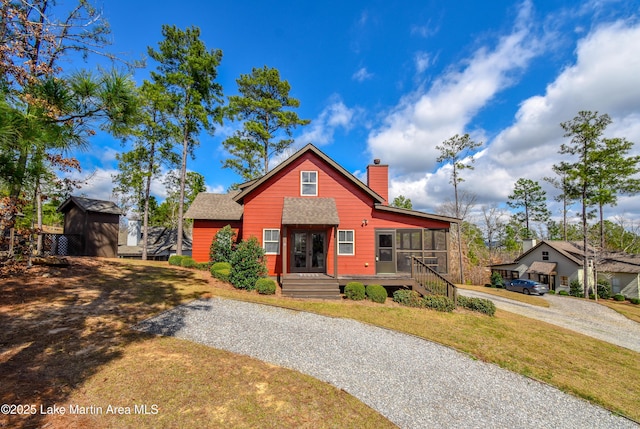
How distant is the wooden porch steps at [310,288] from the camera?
11273 millimetres

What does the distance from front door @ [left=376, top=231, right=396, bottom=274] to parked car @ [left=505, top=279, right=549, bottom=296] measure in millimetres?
23520

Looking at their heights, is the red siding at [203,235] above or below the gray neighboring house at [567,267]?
above

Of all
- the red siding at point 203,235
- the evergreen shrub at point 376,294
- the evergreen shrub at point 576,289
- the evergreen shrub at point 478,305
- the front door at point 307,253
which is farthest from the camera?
the evergreen shrub at point 576,289

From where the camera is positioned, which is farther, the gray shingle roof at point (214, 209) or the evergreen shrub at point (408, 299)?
the gray shingle roof at point (214, 209)

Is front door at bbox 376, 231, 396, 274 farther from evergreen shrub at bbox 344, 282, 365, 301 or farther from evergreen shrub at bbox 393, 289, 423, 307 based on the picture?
evergreen shrub at bbox 344, 282, 365, 301

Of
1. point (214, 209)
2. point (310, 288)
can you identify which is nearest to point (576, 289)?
point (310, 288)

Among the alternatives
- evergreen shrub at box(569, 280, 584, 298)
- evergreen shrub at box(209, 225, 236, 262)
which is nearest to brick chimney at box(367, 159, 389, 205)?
evergreen shrub at box(209, 225, 236, 262)

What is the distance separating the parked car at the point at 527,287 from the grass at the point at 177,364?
70.1 feet

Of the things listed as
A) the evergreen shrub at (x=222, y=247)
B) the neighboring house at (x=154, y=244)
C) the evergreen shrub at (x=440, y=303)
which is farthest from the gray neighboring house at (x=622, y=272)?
the neighboring house at (x=154, y=244)

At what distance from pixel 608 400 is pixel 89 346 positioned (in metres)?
10.6

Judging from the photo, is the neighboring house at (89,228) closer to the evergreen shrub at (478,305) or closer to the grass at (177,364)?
the grass at (177,364)

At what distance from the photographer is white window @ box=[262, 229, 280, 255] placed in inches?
532

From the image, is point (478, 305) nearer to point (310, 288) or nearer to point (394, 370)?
point (310, 288)

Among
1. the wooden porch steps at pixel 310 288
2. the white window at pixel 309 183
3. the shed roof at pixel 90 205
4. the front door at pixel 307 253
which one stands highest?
the white window at pixel 309 183
